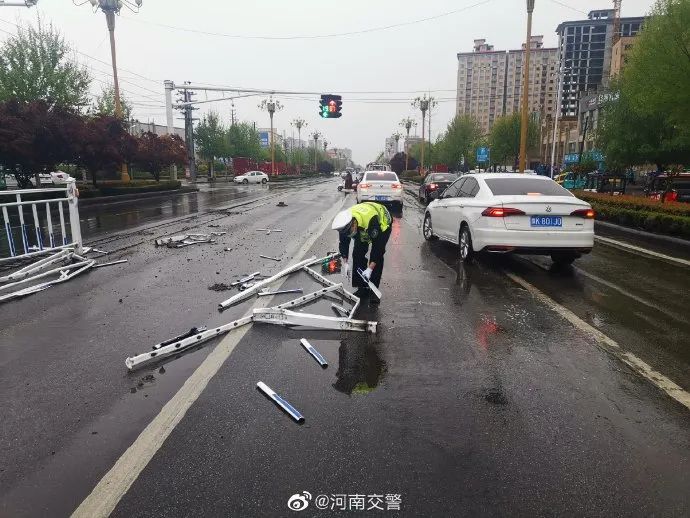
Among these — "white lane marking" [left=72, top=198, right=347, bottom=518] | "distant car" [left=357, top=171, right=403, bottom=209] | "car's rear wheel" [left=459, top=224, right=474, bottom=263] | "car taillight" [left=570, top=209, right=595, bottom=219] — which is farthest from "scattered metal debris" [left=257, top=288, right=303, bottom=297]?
"distant car" [left=357, top=171, right=403, bottom=209]

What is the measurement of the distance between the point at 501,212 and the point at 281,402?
17.0 feet

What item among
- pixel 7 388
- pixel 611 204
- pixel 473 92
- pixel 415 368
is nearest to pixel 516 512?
pixel 415 368

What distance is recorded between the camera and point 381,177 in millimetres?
20188

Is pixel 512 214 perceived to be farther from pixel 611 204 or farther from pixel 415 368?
pixel 611 204

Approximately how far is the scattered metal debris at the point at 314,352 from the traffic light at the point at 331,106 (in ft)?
96.1

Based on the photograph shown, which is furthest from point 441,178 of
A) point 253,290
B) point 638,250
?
point 253,290

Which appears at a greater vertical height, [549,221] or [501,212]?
[501,212]

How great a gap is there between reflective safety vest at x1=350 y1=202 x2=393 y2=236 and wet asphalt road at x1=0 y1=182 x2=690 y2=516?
37.7 inches

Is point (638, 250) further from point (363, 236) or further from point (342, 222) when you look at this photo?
point (342, 222)

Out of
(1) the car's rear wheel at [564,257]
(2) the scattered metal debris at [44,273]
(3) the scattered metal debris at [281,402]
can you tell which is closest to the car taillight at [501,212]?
(1) the car's rear wheel at [564,257]

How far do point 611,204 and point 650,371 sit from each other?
13495mm

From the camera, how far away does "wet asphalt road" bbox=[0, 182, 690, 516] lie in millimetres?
2510

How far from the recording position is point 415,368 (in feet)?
13.3

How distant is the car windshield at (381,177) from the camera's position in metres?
20.0
